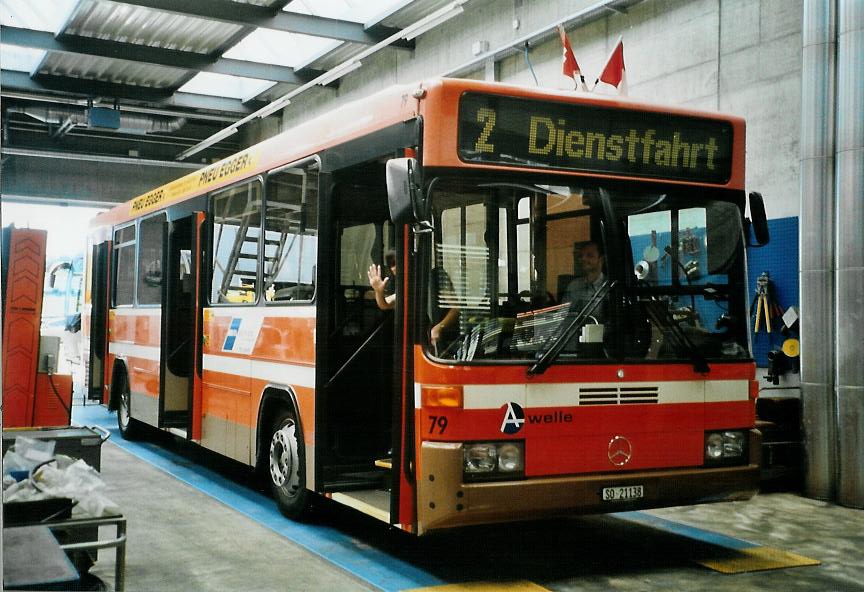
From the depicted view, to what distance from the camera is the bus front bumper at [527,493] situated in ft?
17.6

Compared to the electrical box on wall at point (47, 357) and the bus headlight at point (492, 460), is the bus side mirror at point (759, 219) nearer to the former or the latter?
the bus headlight at point (492, 460)

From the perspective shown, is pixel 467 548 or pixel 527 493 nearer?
pixel 527 493

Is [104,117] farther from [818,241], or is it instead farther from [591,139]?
[591,139]

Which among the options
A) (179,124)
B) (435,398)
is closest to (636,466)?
(435,398)

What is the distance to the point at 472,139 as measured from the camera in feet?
18.4

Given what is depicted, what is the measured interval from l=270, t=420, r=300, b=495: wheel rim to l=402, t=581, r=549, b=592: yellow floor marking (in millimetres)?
2106

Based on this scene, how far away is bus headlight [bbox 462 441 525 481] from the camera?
5438 mm

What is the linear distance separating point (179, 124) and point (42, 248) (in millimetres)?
16525

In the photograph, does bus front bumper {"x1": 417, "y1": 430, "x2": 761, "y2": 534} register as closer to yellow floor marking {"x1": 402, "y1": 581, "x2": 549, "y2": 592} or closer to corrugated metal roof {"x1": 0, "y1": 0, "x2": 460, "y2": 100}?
yellow floor marking {"x1": 402, "y1": 581, "x2": 549, "y2": 592}

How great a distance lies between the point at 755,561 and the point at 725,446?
2.67 feet

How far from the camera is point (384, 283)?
682 centimetres

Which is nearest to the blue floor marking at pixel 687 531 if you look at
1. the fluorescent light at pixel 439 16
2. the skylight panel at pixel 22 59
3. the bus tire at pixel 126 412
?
the fluorescent light at pixel 439 16

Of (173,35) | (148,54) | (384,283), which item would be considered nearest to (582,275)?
(384,283)

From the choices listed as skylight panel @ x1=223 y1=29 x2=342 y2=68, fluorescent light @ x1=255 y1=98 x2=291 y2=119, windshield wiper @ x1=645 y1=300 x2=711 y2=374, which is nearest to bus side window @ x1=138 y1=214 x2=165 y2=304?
skylight panel @ x1=223 y1=29 x2=342 y2=68
